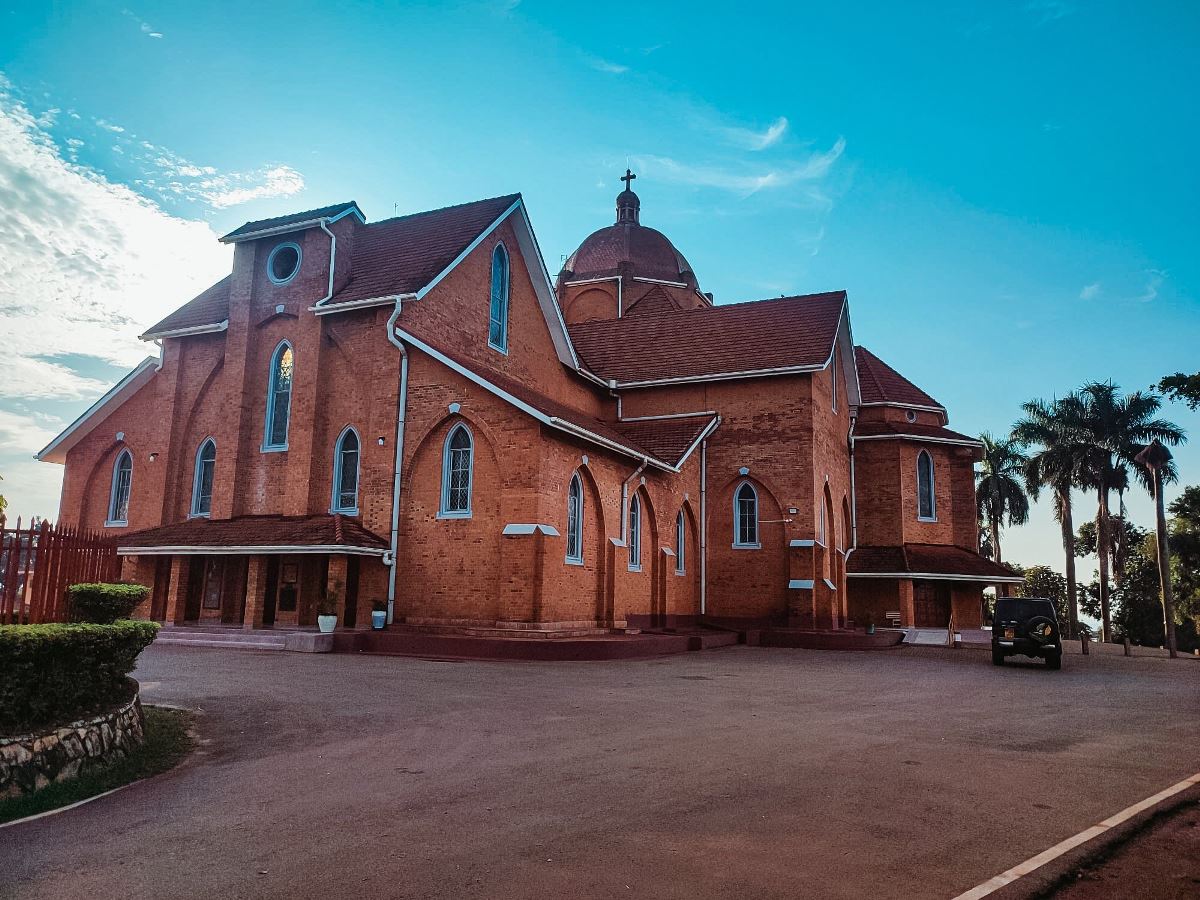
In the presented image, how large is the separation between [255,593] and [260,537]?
1260mm

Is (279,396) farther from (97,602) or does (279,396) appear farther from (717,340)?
(97,602)

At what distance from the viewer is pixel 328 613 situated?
18859 mm

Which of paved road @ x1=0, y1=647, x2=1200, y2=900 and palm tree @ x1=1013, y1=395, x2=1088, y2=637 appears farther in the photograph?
palm tree @ x1=1013, y1=395, x2=1088, y2=637

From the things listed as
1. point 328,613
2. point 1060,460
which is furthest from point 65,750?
point 1060,460

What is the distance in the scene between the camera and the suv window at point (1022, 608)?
2067 cm

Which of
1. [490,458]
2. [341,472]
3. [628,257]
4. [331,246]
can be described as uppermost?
[628,257]

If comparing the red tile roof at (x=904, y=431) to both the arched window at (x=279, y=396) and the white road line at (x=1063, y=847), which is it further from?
the white road line at (x=1063, y=847)

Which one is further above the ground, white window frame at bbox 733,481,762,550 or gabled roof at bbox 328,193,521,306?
gabled roof at bbox 328,193,521,306

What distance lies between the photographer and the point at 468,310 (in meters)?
22.6

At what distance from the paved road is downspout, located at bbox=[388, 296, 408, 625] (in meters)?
6.55

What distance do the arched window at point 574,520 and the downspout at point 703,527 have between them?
7.36m

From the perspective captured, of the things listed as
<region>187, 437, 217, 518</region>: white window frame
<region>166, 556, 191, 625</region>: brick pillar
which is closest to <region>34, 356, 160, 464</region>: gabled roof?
<region>187, 437, 217, 518</region>: white window frame

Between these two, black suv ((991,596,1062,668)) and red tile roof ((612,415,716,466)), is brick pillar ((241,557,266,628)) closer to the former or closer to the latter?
red tile roof ((612,415,716,466))

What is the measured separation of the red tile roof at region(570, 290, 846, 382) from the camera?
91.1ft
